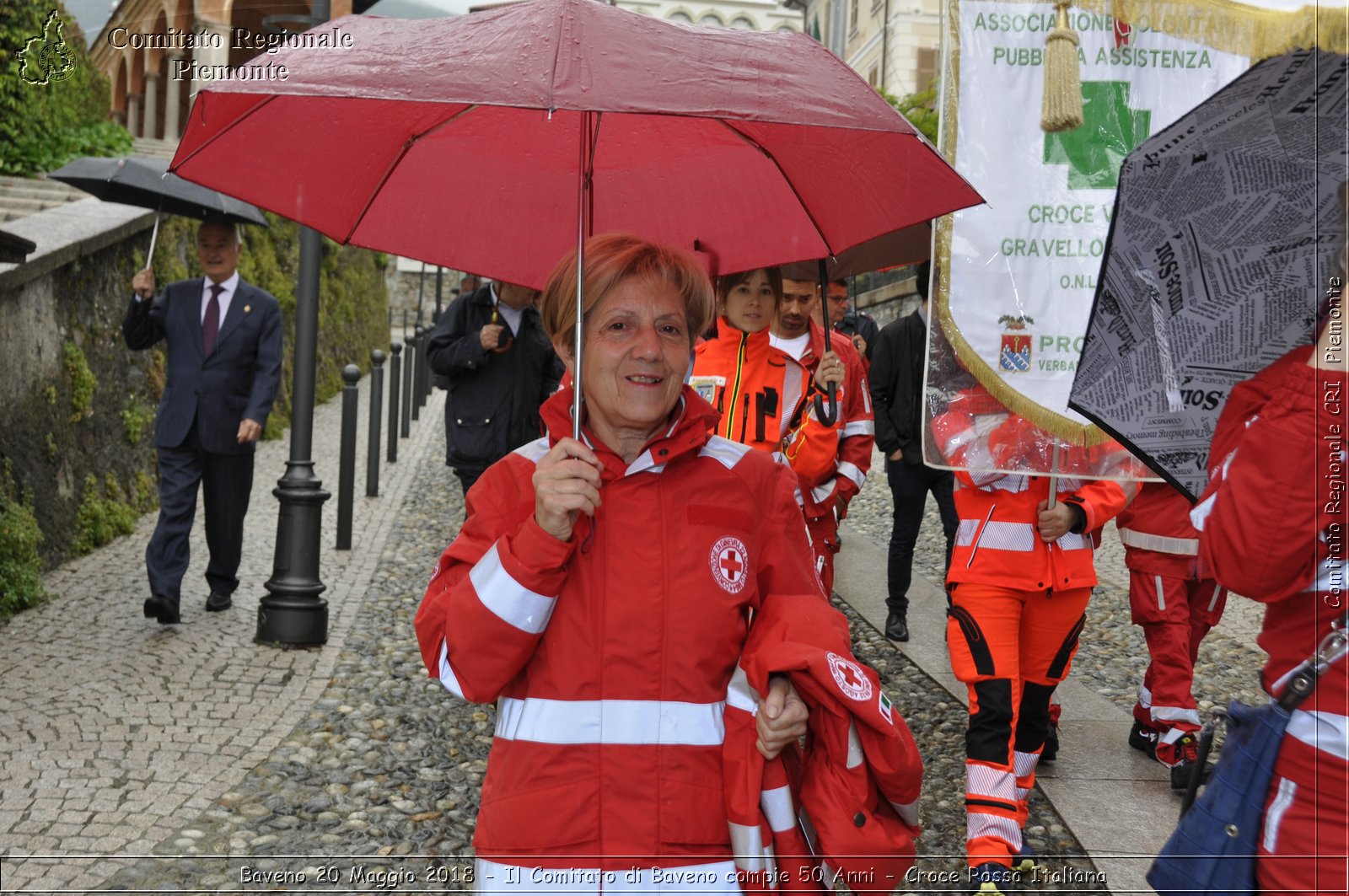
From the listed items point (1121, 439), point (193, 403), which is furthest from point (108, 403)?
point (1121, 439)

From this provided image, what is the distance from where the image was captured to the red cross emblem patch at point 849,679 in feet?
7.26

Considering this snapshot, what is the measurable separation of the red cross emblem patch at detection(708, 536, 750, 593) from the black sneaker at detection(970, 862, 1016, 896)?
205cm

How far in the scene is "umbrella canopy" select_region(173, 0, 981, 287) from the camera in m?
2.39

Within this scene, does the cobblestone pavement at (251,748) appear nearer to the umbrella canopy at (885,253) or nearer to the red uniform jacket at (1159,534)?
the red uniform jacket at (1159,534)

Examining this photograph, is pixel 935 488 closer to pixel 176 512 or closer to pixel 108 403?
pixel 176 512

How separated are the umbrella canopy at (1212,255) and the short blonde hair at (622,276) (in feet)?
2.70

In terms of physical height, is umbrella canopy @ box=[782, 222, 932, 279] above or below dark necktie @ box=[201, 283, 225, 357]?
above

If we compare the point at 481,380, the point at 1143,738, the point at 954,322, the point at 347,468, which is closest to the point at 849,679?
the point at 954,322

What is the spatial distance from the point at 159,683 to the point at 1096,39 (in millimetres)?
4716

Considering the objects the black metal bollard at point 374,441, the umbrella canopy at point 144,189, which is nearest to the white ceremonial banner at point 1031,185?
the umbrella canopy at point 144,189

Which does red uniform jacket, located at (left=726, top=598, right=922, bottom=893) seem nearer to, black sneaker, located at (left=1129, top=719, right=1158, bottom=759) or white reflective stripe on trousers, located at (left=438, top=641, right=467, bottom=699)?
white reflective stripe on trousers, located at (left=438, top=641, right=467, bottom=699)

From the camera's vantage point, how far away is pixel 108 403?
31.5 feet

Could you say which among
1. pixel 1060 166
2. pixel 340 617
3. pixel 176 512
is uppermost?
pixel 1060 166

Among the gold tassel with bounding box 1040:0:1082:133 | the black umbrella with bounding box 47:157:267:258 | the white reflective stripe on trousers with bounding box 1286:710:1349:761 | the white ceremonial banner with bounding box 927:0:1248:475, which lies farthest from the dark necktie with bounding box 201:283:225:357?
the white reflective stripe on trousers with bounding box 1286:710:1349:761
